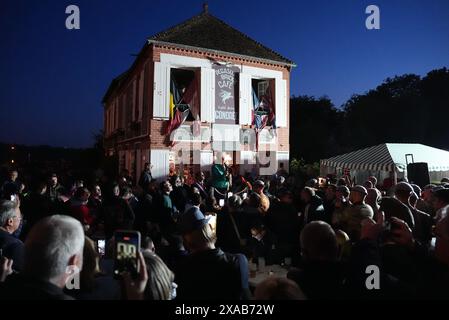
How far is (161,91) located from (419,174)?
11.1 metres

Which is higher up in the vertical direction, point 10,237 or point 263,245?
point 10,237

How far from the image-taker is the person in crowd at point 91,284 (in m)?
2.24

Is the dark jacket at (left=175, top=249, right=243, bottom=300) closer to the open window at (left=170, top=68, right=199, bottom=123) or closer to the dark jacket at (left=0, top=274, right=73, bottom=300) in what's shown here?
the dark jacket at (left=0, top=274, right=73, bottom=300)

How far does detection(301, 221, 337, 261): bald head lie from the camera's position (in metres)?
2.30

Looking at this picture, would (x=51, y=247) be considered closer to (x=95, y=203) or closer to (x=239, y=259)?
(x=239, y=259)

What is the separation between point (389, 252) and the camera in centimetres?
272

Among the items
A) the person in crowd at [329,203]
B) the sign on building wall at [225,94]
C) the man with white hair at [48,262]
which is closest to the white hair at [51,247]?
the man with white hair at [48,262]

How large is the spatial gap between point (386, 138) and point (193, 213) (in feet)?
119

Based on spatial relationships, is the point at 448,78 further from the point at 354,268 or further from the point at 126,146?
the point at 354,268

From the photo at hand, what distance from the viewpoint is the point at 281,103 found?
17766 mm

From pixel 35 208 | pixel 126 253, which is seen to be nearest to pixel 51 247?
pixel 126 253

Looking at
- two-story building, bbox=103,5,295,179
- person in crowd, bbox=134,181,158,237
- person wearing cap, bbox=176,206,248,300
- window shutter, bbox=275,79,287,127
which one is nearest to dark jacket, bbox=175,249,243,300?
person wearing cap, bbox=176,206,248,300

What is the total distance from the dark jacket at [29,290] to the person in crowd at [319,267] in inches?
60.7
